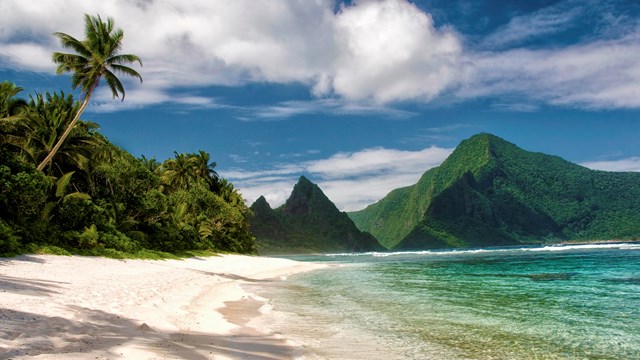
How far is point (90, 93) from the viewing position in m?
29.5

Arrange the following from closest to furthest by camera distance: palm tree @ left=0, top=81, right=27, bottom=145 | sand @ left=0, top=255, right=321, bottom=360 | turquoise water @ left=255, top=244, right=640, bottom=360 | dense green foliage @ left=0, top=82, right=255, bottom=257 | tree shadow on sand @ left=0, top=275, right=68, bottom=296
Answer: sand @ left=0, top=255, right=321, bottom=360 < turquoise water @ left=255, top=244, right=640, bottom=360 < tree shadow on sand @ left=0, top=275, right=68, bottom=296 < dense green foliage @ left=0, top=82, right=255, bottom=257 < palm tree @ left=0, top=81, right=27, bottom=145

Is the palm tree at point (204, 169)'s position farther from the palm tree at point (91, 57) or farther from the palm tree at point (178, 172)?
the palm tree at point (91, 57)

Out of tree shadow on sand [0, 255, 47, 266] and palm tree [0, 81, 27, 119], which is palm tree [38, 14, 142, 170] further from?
tree shadow on sand [0, 255, 47, 266]

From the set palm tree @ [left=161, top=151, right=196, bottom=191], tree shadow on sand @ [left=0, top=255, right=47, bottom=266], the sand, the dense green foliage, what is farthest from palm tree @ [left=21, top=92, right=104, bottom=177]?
palm tree @ [left=161, top=151, right=196, bottom=191]

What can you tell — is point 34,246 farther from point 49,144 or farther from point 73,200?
point 49,144

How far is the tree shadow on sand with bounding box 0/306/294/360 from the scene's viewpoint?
21.5 feet

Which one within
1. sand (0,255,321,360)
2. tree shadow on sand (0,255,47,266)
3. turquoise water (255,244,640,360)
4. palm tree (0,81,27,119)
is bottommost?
turquoise water (255,244,640,360)

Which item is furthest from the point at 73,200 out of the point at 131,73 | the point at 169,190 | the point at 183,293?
the point at 169,190

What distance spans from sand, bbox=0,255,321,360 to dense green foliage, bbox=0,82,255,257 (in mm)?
5245

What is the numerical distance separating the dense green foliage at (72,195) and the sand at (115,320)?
524 cm

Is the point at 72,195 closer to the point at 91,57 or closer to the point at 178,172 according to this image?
the point at 91,57

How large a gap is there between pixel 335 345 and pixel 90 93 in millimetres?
28127

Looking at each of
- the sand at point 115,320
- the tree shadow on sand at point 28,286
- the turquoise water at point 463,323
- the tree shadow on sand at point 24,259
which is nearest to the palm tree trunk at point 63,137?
the tree shadow on sand at point 24,259

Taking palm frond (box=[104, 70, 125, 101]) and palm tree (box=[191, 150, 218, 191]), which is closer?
palm frond (box=[104, 70, 125, 101])
